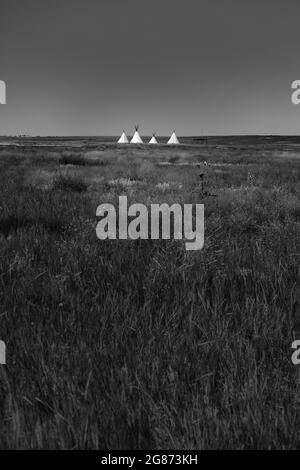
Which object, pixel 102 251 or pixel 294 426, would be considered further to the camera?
pixel 102 251

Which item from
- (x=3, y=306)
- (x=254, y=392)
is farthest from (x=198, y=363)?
(x=3, y=306)

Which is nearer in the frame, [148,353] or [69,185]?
[148,353]

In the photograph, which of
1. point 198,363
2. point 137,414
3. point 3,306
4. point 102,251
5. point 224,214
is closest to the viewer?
point 137,414

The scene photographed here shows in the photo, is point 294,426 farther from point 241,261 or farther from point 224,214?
point 224,214

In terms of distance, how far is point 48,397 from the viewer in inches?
66.1
